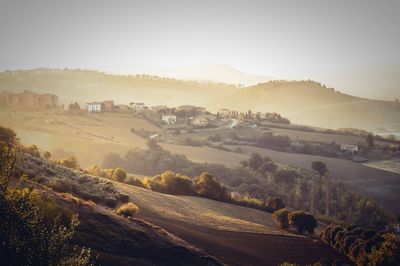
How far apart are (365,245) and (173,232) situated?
12.0m

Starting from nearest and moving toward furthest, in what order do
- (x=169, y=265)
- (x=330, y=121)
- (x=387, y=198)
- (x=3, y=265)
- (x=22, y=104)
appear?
1. (x=3, y=265)
2. (x=169, y=265)
3. (x=387, y=198)
4. (x=22, y=104)
5. (x=330, y=121)

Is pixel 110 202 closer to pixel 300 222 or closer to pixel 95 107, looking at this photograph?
pixel 300 222

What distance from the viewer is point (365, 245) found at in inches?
1179

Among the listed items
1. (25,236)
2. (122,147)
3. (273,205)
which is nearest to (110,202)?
(25,236)

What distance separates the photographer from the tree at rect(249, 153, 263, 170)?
272 feet

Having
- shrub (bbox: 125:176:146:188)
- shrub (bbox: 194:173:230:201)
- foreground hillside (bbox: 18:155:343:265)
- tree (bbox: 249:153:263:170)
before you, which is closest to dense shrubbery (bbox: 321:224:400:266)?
foreground hillside (bbox: 18:155:343:265)

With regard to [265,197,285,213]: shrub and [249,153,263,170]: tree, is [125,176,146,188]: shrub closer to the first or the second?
[265,197,285,213]: shrub

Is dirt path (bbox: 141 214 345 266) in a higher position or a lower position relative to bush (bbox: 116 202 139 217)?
lower

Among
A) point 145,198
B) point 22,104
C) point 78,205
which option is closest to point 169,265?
point 78,205

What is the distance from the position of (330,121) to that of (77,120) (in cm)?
12321

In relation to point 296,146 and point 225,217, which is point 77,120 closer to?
point 296,146

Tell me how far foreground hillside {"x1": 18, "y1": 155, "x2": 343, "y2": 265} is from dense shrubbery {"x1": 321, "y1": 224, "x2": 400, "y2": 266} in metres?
0.90

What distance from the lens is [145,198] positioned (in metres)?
37.9

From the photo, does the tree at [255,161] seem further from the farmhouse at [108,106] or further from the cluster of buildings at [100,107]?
the farmhouse at [108,106]
